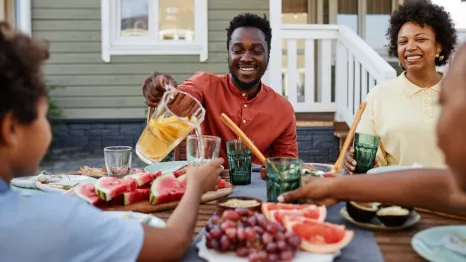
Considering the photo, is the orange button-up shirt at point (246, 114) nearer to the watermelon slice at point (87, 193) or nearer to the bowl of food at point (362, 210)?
the watermelon slice at point (87, 193)

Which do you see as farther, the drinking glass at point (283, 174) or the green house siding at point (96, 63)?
the green house siding at point (96, 63)

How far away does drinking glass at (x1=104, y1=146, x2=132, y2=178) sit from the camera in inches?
96.3

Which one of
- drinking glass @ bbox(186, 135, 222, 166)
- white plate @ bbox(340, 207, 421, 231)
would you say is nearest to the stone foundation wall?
drinking glass @ bbox(186, 135, 222, 166)

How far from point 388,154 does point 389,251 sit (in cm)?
184

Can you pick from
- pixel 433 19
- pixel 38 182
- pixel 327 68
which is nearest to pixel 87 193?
pixel 38 182

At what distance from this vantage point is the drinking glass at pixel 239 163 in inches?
95.7

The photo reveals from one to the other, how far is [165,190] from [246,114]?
1468mm

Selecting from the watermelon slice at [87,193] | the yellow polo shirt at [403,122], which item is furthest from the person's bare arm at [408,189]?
the yellow polo shirt at [403,122]

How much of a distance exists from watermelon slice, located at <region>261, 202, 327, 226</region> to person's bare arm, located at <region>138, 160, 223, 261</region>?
24cm

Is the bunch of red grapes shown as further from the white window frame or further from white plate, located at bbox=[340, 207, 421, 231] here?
the white window frame

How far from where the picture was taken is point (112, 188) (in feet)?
6.46

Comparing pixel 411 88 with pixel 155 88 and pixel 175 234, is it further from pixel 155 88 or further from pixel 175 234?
pixel 175 234

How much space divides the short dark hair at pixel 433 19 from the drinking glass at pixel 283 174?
2035 mm

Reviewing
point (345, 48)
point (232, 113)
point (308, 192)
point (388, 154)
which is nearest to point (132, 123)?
point (345, 48)
